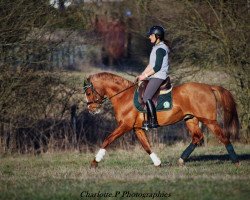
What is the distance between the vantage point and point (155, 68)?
12102mm

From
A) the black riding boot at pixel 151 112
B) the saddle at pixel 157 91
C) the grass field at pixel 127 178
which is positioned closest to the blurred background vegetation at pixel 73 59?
the grass field at pixel 127 178

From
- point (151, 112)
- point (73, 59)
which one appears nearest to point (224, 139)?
point (151, 112)

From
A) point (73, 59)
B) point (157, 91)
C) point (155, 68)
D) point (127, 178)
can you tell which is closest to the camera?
point (127, 178)

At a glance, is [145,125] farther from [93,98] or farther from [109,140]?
[93,98]

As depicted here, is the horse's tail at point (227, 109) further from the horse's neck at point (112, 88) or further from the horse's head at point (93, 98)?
the horse's head at point (93, 98)

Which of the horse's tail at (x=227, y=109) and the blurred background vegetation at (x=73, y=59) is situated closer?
the horse's tail at (x=227, y=109)

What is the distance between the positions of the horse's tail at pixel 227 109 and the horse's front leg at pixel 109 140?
210cm

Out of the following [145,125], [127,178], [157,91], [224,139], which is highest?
[157,91]

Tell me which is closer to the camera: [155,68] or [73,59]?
[155,68]

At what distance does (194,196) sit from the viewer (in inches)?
Result: 334

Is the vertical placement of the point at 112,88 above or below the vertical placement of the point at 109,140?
above

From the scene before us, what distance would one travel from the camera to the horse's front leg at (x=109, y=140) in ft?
39.7

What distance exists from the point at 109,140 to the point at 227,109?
275 centimetres

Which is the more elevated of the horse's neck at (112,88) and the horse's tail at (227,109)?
the horse's neck at (112,88)
